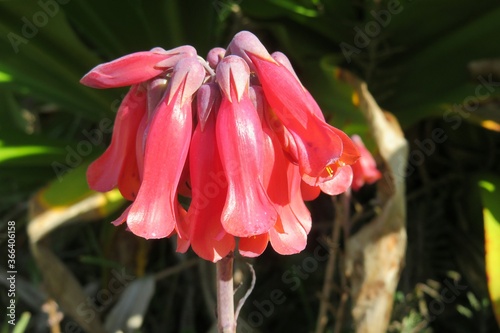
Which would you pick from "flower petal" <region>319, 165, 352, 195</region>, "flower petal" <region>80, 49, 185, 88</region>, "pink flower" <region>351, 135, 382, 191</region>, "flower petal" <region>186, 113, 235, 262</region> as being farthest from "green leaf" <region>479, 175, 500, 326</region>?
"flower petal" <region>80, 49, 185, 88</region>

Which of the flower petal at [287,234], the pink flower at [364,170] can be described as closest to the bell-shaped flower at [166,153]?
the flower petal at [287,234]

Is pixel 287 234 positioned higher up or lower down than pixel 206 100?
lower down

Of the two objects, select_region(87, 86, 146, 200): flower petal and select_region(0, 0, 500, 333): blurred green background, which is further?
select_region(0, 0, 500, 333): blurred green background

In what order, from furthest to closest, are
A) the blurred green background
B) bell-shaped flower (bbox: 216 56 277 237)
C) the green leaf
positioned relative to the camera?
the blurred green background → the green leaf → bell-shaped flower (bbox: 216 56 277 237)

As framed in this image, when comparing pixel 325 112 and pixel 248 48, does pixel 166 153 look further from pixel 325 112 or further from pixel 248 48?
pixel 325 112

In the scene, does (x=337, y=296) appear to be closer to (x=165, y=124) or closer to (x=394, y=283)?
(x=394, y=283)

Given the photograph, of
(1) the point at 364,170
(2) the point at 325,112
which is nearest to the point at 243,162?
(1) the point at 364,170

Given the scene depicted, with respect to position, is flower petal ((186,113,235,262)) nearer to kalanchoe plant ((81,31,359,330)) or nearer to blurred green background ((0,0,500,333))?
kalanchoe plant ((81,31,359,330))

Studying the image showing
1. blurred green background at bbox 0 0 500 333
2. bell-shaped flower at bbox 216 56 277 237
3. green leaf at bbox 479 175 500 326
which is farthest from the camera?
blurred green background at bbox 0 0 500 333
